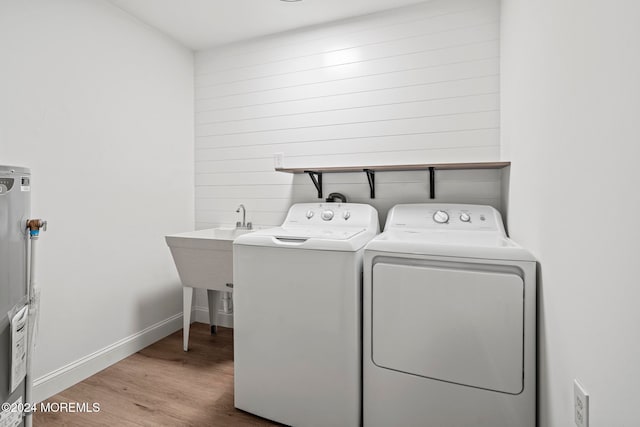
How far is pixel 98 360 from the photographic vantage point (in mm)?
2145

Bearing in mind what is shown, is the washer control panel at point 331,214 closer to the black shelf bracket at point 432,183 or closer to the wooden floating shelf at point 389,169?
the wooden floating shelf at point 389,169

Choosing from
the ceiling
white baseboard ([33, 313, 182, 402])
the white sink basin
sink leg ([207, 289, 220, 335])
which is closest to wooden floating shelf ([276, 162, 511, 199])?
the white sink basin

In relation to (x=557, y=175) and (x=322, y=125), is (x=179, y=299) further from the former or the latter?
(x=557, y=175)

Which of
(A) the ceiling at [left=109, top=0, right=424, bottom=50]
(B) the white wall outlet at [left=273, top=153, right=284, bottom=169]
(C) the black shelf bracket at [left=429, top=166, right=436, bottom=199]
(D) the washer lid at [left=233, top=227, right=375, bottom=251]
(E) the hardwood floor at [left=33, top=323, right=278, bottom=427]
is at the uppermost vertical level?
(A) the ceiling at [left=109, top=0, right=424, bottom=50]

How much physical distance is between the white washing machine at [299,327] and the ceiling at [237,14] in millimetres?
1611

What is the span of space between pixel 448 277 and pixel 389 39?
1727 millimetres

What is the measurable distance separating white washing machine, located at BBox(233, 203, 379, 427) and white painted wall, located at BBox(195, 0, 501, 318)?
32.5 inches

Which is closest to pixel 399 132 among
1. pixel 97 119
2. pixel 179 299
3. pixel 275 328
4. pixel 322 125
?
pixel 322 125

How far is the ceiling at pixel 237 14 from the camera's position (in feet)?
7.29

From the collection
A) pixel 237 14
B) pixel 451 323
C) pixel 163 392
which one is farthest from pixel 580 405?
pixel 237 14

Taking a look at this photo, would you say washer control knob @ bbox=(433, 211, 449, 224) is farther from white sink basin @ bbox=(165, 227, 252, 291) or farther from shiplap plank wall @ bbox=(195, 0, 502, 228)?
white sink basin @ bbox=(165, 227, 252, 291)

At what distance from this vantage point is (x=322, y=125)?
2.48 meters

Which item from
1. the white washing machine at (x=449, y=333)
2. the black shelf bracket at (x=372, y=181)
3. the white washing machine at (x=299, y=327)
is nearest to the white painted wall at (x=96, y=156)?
the white washing machine at (x=299, y=327)

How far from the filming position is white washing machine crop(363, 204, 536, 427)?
1.31 m
